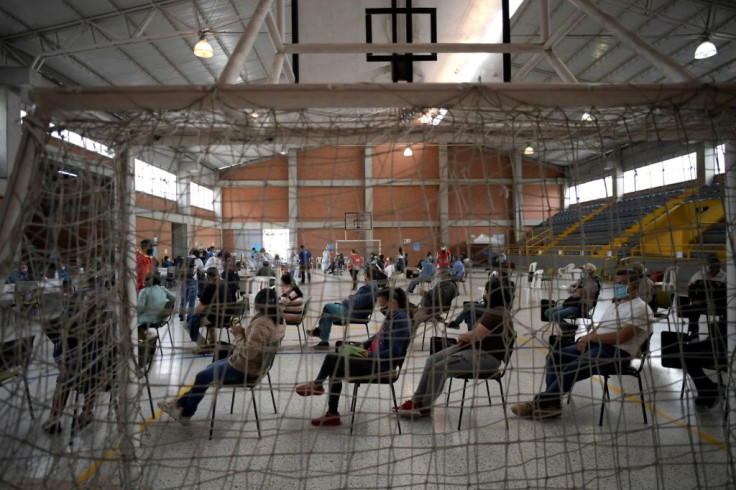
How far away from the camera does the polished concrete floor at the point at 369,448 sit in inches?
83.4

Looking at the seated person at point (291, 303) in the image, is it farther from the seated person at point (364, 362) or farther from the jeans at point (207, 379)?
the jeans at point (207, 379)

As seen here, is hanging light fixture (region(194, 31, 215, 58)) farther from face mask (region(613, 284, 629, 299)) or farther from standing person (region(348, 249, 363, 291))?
face mask (region(613, 284, 629, 299))

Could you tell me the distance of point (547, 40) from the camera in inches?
119

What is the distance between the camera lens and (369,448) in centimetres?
277

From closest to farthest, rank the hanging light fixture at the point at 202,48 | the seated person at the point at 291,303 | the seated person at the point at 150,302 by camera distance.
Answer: the seated person at the point at 150,302
the seated person at the point at 291,303
the hanging light fixture at the point at 202,48

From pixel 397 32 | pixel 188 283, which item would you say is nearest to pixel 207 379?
pixel 188 283

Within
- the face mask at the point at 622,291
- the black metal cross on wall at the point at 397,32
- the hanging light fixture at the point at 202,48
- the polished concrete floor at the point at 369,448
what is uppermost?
the hanging light fixture at the point at 202,48

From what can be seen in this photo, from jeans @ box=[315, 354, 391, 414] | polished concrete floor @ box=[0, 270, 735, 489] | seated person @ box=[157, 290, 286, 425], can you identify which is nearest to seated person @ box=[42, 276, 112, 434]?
polished concrete floor @ box=[0, 270, 735, 489]

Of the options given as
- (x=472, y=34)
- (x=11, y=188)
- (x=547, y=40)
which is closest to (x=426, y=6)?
(x=472, y=34)

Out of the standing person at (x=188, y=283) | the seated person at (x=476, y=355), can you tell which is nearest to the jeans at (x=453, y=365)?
the seated person at (x=476, y=355)

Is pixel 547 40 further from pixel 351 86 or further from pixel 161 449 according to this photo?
pixel 161 449

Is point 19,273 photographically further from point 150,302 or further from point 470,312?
point 470,312

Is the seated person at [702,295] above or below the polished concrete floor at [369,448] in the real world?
above

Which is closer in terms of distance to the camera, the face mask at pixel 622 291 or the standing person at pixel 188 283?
the standing person at pixel 188 283
